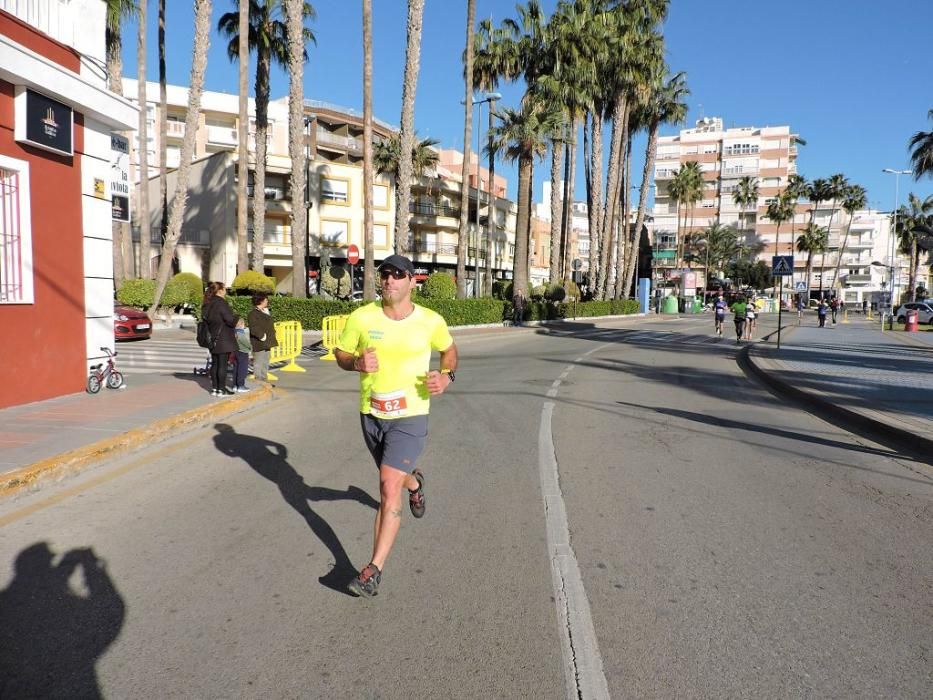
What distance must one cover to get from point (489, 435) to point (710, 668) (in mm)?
5278

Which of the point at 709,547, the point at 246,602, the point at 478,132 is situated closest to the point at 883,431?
the point at 709,547

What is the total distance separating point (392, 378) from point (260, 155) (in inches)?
1066

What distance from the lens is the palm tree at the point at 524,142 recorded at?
33938 millimetres

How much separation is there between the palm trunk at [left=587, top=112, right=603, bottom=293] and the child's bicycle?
36.2m

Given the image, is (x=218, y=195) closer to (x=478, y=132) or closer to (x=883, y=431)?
(x=478, y=132)

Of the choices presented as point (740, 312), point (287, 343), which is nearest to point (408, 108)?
point (287, 343)

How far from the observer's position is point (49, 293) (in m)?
9.24

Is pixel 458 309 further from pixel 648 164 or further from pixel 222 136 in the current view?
pixel 222 136

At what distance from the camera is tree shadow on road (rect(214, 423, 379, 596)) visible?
13.5 ft

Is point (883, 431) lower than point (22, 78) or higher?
lower

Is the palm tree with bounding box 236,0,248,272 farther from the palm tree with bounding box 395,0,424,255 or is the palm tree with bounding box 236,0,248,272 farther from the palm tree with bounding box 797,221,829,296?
the palm tree with bounding box 797,221,829,296

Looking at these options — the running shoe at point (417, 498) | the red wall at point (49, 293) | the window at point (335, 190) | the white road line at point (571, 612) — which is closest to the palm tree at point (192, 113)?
the red wall at point (49, 293)

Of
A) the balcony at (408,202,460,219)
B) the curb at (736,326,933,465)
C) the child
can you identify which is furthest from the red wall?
the balcony at (408,202,460,219)

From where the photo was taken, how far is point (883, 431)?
27.8ft
